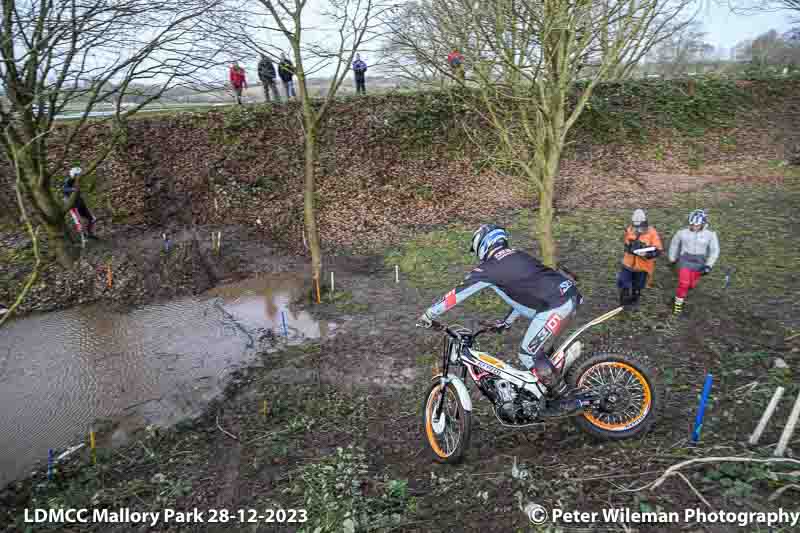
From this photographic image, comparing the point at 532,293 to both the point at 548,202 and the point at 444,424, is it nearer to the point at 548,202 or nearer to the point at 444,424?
the point at 444,424

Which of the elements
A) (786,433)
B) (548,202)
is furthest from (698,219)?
(786,433)

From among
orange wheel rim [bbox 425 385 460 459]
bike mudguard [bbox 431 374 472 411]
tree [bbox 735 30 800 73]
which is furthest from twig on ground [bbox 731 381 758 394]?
tree [bbox 735 30 800 73]

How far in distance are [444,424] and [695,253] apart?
5.41m

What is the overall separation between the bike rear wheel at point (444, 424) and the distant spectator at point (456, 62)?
595 centimetres

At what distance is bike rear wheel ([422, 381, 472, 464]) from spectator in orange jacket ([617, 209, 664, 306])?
14.9 ft

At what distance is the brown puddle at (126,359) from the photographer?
20.1 feet

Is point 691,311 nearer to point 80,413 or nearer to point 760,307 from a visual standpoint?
point 760,307

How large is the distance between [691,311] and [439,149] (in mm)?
12911

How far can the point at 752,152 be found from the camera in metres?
19.4

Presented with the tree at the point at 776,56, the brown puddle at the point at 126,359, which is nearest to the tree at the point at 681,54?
the tree at the point at 776,56

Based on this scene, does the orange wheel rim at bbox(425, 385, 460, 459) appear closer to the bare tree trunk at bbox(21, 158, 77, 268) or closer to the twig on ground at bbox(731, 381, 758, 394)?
the twig on ground at bbox(731, 381, 758, 394)

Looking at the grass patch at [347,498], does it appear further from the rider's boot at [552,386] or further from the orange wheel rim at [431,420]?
the rider's boot at [552,386]

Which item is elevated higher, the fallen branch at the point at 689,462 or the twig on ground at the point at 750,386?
the fallen branch at the point at 689,462

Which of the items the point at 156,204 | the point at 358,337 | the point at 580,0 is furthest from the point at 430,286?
the point at 156,204
